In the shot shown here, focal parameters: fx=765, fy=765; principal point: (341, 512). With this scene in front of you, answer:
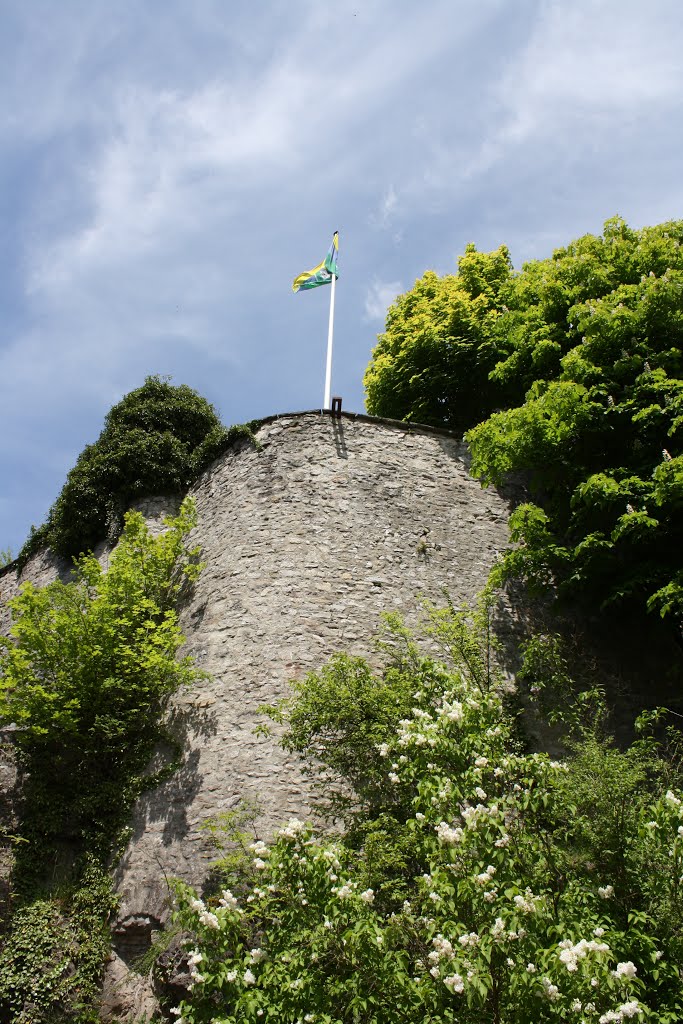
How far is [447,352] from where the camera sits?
556 inches

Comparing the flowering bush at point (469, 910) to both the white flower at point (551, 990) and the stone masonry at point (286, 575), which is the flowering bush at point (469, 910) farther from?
the stone masonry at point (286, 575)

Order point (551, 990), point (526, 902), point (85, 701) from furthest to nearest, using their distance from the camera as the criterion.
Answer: point (85, 701), point (526, 902), point (551, 990)

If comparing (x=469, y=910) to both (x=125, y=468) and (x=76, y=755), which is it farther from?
(x=125, y=468)

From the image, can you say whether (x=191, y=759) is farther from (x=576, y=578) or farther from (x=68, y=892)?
(x=576, y=578)

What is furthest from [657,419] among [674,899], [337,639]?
[674,899]

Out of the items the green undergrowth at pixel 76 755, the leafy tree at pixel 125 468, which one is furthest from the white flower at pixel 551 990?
the leafy tree at pixel 125 468

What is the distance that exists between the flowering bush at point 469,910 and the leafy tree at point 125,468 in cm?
748

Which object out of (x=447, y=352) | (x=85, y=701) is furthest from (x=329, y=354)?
(x=85, y=701)

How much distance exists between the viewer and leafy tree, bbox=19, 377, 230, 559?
1259 cm

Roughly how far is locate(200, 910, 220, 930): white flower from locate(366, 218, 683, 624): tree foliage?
19.4ft

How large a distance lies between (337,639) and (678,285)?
6715mm

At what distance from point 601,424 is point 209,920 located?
7784 mm

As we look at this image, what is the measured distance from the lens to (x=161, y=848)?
801cm

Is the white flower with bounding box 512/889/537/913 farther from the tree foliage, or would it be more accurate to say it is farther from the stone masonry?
the tree foliage
